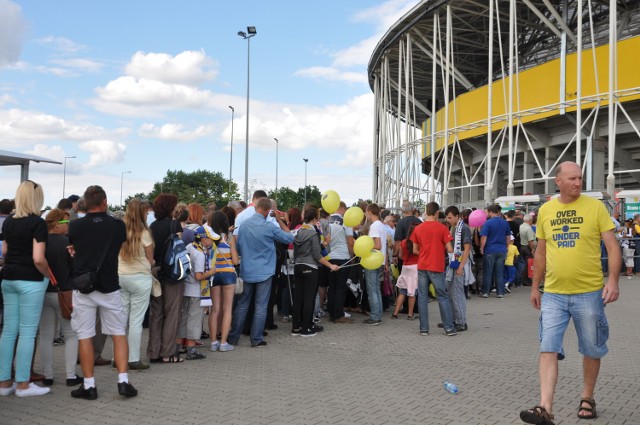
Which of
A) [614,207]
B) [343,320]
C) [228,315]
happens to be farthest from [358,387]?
[614,207]

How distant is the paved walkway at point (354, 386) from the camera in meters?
5.30

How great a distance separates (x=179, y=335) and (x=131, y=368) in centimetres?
92

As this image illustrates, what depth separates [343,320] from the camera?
35.2 ft

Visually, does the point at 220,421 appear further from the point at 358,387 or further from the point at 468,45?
the point at 468,45

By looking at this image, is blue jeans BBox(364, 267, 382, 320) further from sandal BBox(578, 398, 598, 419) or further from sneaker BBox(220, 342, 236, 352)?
sandal BBox(578, 398, 598, 419)

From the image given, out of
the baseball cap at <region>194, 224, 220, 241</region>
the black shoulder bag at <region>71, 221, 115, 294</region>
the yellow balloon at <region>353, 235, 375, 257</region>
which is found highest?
the baseball cap at <region>194, 224, 220, 241</region>

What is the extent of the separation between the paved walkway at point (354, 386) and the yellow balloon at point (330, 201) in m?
2.22

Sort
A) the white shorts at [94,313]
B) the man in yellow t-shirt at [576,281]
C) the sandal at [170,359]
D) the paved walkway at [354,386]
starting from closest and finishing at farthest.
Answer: the man in yellow t-shirt at [576,281], the paved walkway at [354,386], the white shorts at [94,313], the sandal at [170,359]

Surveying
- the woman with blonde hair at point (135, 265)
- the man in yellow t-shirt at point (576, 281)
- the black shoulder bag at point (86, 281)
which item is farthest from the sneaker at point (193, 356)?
the man in yellow t-shirt at point (576, 281)

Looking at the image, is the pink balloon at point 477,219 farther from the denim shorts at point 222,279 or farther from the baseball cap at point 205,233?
the baseball cap at point 205,233

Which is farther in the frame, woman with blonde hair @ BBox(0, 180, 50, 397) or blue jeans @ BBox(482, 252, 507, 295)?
blue jeans @ BBox(482, 252, 507, 295)

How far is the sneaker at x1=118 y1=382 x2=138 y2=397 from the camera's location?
5.82 meters

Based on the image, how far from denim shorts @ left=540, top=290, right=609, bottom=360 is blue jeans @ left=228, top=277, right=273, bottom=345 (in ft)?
13.9

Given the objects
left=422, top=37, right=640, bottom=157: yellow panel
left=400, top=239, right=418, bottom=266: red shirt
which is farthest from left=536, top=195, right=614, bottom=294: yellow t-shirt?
left=422, top=37, right=640, bottom=157: yellow panel
